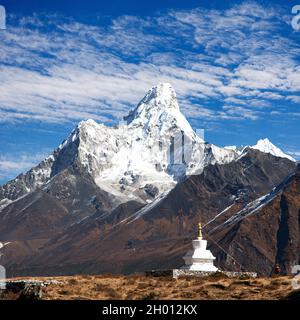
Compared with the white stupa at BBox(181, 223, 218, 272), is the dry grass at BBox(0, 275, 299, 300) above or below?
below

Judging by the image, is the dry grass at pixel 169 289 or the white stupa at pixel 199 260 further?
the white stupa at pixel 199 260

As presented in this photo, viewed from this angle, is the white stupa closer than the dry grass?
A: No

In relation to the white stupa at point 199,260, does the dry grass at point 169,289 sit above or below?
below

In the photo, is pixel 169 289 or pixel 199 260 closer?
pixel 169 289

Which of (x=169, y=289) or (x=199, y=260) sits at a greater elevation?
(x=199, y=260)
